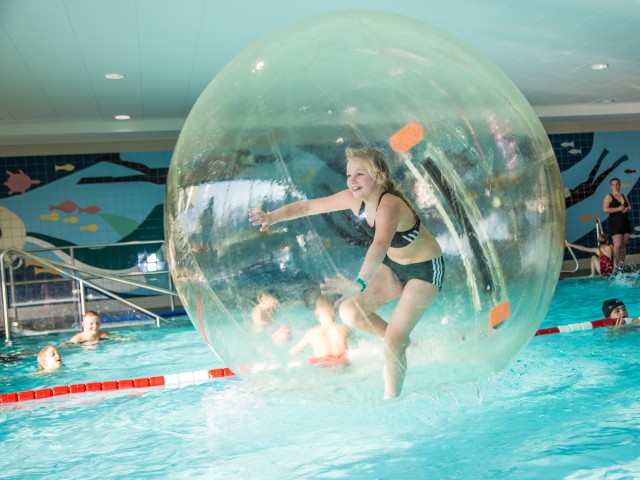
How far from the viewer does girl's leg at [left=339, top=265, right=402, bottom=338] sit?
234 centimetres

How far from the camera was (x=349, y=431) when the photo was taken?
3.16 m

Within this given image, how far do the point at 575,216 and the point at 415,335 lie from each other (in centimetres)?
1381

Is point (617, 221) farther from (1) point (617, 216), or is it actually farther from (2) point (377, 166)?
(2) point (377, 166)

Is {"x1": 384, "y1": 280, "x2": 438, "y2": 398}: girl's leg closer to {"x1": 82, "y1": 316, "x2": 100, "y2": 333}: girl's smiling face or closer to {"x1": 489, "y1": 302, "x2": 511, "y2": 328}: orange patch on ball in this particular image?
{"x1": 489, "y1": 302, "x2": 511, "y2": 328}: orange patch on ball

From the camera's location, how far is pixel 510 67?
993 cm

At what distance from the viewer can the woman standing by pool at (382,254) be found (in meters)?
2.31

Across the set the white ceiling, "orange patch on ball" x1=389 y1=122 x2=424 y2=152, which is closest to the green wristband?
"orange patch on ball" x1=389 y1=122 x2=424 y2=152

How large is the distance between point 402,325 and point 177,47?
20.9ft

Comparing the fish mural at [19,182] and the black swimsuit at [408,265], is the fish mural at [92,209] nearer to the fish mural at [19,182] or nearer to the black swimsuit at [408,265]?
the fish mural at [19,182]

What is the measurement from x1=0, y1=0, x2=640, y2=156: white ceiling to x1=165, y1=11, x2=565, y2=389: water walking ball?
3.58m

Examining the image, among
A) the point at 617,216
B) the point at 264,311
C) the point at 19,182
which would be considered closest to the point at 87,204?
the point at 19,182

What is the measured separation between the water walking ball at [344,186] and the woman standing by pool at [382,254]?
28mm

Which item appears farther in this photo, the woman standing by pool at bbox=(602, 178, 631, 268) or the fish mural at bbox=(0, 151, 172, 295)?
the woman standing by pool at bbox=(602, 178, 631, 268)

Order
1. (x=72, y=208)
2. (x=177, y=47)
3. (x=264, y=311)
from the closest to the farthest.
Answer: (x=264, y=311)
(x=177, y=47)
(x=72, y=208)
